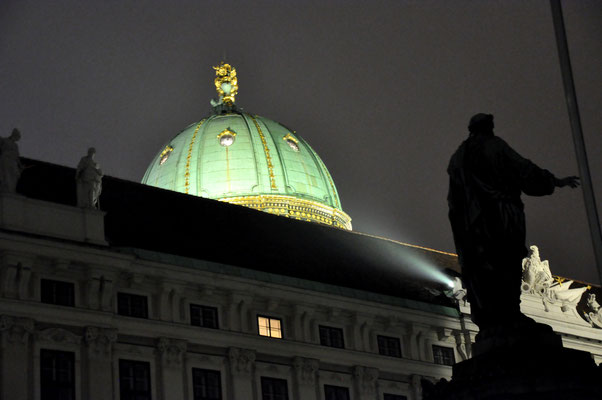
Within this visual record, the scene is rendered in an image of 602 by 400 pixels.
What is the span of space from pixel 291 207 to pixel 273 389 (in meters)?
32.8

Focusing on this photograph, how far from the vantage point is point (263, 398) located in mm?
42344

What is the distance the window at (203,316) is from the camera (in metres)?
41.8

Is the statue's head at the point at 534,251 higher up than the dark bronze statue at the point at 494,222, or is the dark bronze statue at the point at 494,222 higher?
the statue's head at the point at 534,251

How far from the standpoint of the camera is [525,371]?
14.6 m

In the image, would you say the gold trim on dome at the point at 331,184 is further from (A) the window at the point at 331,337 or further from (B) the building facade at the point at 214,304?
(A) the window at the point at 331,337

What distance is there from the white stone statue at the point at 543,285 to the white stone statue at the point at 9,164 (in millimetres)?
25036

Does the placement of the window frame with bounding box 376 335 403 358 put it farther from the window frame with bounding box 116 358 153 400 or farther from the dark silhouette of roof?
the window frame with bounding box 116 358 153 400

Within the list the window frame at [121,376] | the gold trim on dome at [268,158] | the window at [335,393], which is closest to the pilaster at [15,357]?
the window frame at [121,376]

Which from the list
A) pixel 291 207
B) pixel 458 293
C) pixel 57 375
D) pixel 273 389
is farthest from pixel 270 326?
pixel 291 207

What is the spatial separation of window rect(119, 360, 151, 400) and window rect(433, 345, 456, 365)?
550 inches

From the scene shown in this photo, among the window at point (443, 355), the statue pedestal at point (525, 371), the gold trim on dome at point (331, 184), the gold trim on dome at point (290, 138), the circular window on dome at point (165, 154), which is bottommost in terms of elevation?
the statue pedestal at point (525, 371)

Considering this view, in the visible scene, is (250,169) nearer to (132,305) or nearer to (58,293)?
(132,305)

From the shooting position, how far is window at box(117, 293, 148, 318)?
3999cm

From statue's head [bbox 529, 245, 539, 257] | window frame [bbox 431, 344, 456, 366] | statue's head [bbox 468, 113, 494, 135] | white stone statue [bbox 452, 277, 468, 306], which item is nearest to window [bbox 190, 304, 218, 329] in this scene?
window frame [bbox 431, 344, 456, 366]
